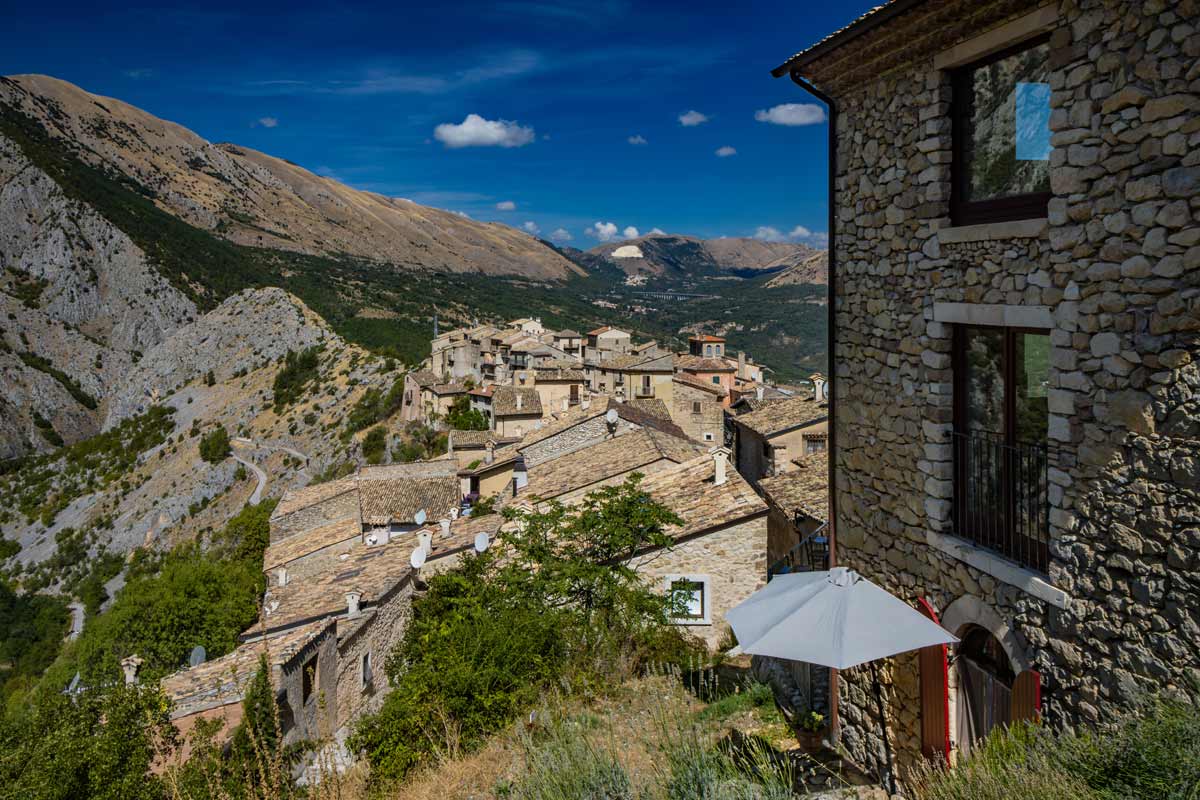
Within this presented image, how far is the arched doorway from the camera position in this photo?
17.9 feet

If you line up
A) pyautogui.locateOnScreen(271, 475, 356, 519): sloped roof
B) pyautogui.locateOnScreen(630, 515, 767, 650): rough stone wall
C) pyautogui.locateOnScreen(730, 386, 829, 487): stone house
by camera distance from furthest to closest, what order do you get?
1. pyautogui.locateOnScreen(271, 475, 356, 519): sloped roof
2. pyautogui.locateOnScreen(730, 386, 829, 487): stone house
3. pyautogui.locateOnScreen(630, 515, 767, 650): rough stone wall

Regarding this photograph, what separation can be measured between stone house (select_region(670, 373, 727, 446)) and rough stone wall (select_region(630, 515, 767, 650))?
30.4 meters

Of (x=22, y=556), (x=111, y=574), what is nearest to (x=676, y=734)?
(x=111, y=574)

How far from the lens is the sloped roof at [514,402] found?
4675 cm

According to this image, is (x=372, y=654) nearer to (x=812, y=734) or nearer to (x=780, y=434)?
(x=812, y=734)

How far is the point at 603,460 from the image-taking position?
22.9m

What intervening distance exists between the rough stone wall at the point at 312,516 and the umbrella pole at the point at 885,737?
94.1 ft

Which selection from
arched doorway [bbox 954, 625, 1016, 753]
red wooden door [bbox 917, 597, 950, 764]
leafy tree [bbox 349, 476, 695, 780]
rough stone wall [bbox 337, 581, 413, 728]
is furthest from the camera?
rough stone wall [bbox 337, 581, 413, 728]

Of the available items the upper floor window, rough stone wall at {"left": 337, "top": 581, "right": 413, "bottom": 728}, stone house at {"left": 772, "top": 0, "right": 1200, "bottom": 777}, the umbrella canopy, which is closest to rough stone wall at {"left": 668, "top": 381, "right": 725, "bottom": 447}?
rough stone wall at {"left": 337, "top": 581, "right": 413, "bottom": 728}

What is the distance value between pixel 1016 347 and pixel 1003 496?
104 centimetres

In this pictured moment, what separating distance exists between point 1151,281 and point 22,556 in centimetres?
7386

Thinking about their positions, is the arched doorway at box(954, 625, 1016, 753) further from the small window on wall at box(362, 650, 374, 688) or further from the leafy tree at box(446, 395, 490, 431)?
the leafy tree at box(446, 395, 490, 431)

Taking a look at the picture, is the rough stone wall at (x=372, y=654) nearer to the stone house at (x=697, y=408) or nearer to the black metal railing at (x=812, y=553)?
the black metal railing at (x=812, y=553)

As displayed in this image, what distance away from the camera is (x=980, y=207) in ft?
18.0
